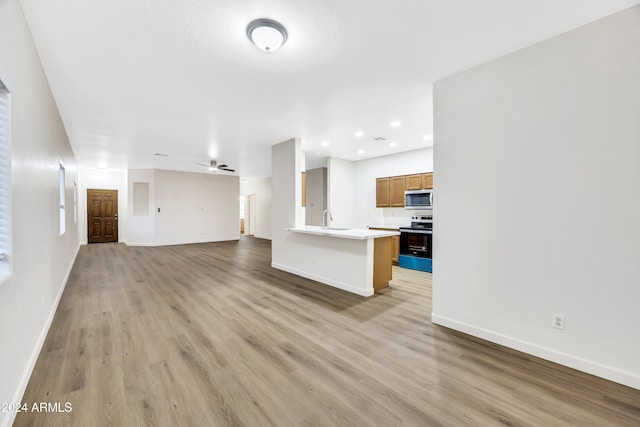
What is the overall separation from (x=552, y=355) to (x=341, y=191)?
538cm

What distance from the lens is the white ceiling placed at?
1.84 meters

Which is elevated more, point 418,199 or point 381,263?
point 418,199

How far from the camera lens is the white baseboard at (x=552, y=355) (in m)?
1.88

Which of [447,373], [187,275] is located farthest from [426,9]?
[187,275]

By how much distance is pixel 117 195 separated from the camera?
32.2ft

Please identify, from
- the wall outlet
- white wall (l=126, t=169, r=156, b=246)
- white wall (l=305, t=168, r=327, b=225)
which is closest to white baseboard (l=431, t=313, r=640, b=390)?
the wall outlet

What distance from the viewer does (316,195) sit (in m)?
8.05

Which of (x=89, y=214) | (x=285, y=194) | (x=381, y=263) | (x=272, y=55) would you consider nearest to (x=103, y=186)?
(x=89, y=214)

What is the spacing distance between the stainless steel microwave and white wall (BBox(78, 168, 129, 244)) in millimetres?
9668

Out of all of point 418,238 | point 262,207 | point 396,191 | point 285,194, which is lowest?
point 418,238

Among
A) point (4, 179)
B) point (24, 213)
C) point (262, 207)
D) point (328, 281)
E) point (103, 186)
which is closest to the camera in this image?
point (4, 179)

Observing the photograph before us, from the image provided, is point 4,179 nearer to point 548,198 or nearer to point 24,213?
point 24,213

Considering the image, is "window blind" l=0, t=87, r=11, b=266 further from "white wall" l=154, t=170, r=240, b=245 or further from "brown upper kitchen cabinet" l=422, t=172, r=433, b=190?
"white wall" l=154, t=170, r=240, b=245

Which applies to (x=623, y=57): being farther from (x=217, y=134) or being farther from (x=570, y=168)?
(x=217, y=134)
